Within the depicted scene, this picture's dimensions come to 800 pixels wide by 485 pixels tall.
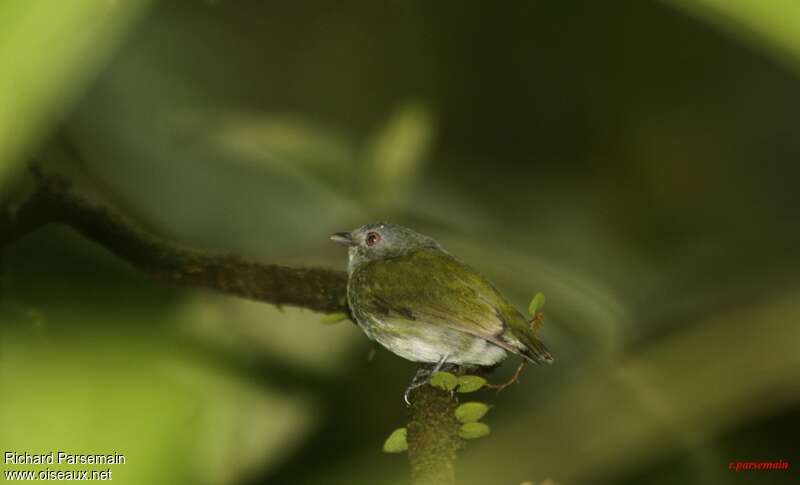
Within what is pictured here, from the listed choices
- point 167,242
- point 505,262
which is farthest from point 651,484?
point 167,242

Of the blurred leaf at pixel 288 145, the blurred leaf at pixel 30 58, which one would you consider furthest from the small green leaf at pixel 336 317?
the blurred leaf at pixel 30 58

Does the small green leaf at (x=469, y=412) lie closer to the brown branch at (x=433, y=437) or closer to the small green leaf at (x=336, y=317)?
the brown branch at (x=433, y=437)

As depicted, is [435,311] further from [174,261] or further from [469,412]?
[174,261]

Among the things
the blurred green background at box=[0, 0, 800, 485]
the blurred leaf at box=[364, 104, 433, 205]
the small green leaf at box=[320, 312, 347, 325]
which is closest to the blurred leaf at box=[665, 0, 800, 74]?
the blurred green background at box=[0, 0, 800, 485]

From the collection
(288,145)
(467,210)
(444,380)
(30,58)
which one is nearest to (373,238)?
(444,380)

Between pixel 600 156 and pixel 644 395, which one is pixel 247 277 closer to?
pixel 644 395
